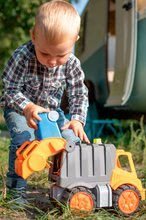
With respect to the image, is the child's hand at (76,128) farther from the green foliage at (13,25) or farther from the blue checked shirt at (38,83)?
the green foliage at (13,25)

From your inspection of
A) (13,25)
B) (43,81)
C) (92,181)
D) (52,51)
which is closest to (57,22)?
(52,51)

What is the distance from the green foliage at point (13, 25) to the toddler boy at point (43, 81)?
9890 mm

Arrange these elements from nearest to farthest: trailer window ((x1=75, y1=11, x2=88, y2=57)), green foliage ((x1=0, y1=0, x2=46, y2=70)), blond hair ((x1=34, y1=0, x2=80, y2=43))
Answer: blond hair ((x1=34, y1=0, x2=80, y2=43)), trailer window ((x1=75, y1=11, x2=88, y2=57)), green foliage ((x1=0, y1=0, x2=46, y2=70))

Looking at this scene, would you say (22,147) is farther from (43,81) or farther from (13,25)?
(13,25)

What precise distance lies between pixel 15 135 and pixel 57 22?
28.4 inches

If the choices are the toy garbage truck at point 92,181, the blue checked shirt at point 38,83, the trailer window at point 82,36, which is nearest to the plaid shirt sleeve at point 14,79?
the blue checked shirt at point 38,83

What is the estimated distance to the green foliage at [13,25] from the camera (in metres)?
12.9

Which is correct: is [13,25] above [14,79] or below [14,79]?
above

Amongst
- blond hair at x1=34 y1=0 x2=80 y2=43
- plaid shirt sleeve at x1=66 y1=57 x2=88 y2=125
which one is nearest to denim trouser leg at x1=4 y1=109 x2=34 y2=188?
plaid shirt sleeve at x1=66 y1=57 x2=88 y2=125

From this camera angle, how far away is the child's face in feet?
9.08

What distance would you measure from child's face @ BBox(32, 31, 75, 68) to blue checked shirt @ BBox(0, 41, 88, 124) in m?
0.17

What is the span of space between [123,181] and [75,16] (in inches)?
36.8

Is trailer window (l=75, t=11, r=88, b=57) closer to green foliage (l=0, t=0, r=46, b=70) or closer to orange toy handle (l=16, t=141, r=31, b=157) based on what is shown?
green foliage (l=0, t=0, r=46, b=70)

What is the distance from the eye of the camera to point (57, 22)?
2.75 meters
